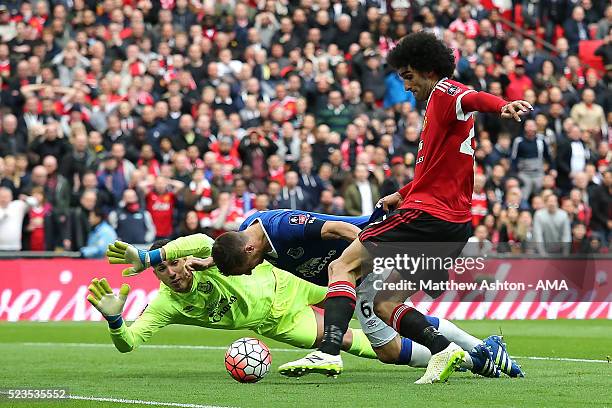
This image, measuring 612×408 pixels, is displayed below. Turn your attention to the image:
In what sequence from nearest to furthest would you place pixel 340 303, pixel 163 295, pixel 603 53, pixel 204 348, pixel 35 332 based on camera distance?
pixel 340 303, pixel 163 295, pixel 204 348, pixel 35 332, pixel 603 53

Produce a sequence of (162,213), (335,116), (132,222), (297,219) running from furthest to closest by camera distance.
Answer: (335,116), (162,213), (132,222), (297,219)

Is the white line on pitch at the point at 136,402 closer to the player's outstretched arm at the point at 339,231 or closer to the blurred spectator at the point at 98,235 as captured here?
the player's outstretched arm at the point at 339,231

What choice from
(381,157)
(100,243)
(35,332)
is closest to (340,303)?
(35,332)

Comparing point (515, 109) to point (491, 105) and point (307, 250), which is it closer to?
point (491, 105)

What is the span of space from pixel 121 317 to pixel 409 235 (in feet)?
8.42

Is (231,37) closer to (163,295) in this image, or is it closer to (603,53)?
(603,53)

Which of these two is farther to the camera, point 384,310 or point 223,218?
point 223,218

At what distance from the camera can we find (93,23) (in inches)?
960

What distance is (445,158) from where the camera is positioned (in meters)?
8.94

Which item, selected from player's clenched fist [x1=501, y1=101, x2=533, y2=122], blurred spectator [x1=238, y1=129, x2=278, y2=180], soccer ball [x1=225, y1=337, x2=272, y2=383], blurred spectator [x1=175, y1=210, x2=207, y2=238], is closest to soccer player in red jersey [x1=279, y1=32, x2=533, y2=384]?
player's clenched fist [x1=501, y1=101, x2=533, y2=122]

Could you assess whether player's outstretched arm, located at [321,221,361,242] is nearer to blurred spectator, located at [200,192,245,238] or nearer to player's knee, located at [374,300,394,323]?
player's knee, located at [374,300,394,323]

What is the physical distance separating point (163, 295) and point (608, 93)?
55.5 ft

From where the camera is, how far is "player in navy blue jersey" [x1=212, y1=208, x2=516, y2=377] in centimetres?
927

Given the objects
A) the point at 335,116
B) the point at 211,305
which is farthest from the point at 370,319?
the point at 335,116
